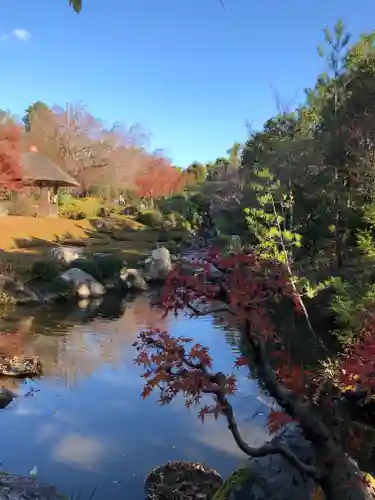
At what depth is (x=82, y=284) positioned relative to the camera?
15.3 m

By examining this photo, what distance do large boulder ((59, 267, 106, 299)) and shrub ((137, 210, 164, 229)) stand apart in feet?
49.5

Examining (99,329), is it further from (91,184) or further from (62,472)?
(91,184)

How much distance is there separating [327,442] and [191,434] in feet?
11.8

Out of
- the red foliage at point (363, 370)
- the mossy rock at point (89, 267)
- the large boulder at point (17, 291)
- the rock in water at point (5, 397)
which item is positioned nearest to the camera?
the red foliage at point (363, 370)

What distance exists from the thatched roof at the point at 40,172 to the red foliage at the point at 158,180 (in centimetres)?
1391

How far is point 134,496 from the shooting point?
453 centimetres

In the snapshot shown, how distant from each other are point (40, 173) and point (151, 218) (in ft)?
27.3

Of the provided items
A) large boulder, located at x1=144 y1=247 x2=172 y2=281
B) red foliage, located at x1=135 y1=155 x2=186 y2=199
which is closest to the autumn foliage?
large boulder, located at x1=144 y1=247 x2=172 y2=281

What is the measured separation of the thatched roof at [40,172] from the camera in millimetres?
24047

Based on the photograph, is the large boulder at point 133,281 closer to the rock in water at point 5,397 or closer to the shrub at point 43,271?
Result: the shrub at point 43,271

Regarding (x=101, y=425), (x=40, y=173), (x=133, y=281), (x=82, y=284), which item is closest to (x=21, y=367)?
(x=101, y=425)

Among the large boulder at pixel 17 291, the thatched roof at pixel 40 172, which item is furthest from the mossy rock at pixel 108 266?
the thatched roof at pixel 40 172

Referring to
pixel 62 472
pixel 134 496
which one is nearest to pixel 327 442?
pixel 134 496

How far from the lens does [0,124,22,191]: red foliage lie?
2146 centimetres
